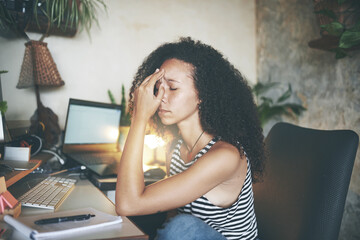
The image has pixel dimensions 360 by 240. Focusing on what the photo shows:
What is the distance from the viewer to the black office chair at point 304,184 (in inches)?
33.3

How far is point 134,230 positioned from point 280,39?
2.08 m

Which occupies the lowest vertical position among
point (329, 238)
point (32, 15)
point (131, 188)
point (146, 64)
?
point (329, 238)

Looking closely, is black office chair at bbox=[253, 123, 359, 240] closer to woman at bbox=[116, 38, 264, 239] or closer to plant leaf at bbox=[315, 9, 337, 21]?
woman at bbox=[116, 38, 264, 239]

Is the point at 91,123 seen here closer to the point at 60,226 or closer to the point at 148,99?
the point at 148,99

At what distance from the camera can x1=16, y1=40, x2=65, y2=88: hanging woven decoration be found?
5.68 feet

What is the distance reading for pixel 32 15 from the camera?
1.72 meters

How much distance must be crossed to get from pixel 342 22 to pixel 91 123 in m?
1.63

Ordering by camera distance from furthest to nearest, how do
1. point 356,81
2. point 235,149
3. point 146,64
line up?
point 356,81 < point 146,64 < point 235,149

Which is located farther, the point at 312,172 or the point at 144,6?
the point at 144,6

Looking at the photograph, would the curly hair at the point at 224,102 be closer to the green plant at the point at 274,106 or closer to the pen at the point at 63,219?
the pen at the point at 63,219

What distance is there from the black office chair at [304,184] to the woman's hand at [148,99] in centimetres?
53

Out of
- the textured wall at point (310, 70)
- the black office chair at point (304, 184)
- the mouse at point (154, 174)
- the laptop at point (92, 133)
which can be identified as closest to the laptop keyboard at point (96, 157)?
the laptop at point (92, 133)

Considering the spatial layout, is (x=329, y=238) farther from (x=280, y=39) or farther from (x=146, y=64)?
(x=280, y=39)

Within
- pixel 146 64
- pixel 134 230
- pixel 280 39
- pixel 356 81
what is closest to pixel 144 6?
pixel 146 64
